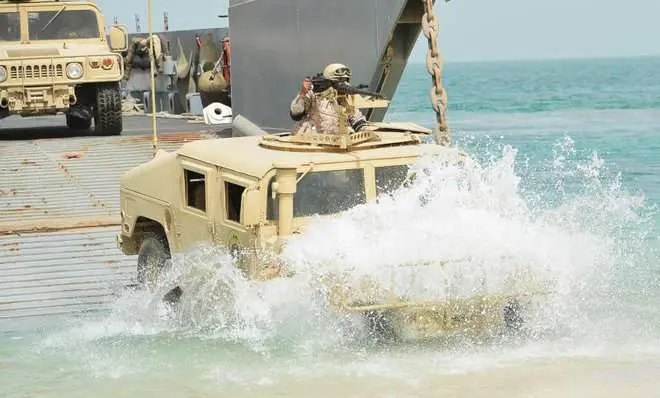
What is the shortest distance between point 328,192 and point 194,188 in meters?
1.12

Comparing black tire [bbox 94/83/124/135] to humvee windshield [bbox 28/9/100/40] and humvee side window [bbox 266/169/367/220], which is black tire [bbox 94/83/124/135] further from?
humvee side window [bbox 266/169/367/220]

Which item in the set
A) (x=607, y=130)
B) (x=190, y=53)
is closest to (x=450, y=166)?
(x=190, y=53)

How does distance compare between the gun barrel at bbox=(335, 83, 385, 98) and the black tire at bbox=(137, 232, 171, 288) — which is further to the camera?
the black tire at bbox=(137, 232, 171, 288)

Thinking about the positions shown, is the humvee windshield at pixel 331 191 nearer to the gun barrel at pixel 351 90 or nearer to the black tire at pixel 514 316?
the gun barrel at pixel 351 90

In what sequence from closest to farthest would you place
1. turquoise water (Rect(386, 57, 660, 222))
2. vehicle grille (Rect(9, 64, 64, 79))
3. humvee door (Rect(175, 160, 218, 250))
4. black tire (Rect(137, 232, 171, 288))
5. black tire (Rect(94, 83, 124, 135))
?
humvee door (Rect(175, 160, 218, 250)), black tire (Rect(137, 232, 171, 288)), vehicle grille (Rect(9, 64, 64, 79)), black tire (Rect(94, 83, 124, 135)), turquoise water (Rect(386, 57, 660, 222))

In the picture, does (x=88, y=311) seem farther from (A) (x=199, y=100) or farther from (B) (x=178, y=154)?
(A) (x=199, y=100)

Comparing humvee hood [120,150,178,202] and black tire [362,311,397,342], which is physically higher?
humvee hood [120,150,178,202]

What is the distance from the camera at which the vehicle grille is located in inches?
633

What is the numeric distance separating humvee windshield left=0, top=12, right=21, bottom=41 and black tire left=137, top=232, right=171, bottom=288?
7776mm

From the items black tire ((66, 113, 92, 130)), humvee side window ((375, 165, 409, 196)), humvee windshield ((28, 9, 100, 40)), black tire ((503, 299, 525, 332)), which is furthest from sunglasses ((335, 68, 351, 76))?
black tire ((66, 113, 92, 130))

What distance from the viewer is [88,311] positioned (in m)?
10.0

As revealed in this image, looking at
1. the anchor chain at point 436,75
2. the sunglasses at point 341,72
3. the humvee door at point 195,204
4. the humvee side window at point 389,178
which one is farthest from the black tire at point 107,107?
the humvee side window at point 389,178

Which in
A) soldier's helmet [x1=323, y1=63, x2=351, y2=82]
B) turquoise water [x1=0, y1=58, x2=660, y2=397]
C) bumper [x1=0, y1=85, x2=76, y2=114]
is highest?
soldier's helmet [x1=323, y1=63, x2=351, y2=82]

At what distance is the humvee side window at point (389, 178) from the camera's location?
27.2ft
